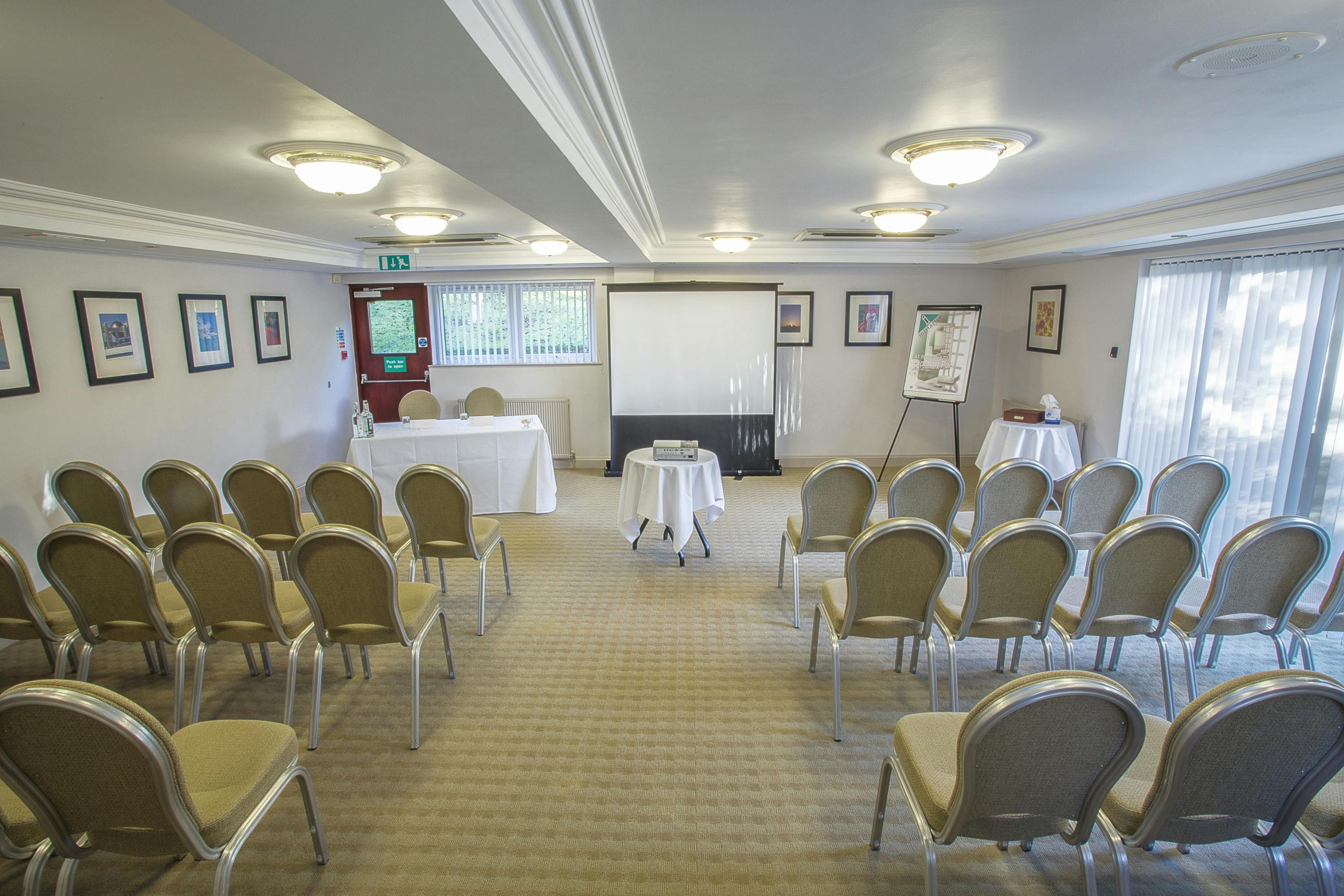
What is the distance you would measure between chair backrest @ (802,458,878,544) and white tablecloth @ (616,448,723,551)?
115 centimetres

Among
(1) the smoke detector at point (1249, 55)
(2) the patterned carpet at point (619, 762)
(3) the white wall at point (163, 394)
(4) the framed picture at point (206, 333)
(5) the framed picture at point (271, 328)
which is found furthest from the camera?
(5) the framed picture at point (271, 328)

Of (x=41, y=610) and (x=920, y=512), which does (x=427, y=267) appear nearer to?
(x=41, y=610)

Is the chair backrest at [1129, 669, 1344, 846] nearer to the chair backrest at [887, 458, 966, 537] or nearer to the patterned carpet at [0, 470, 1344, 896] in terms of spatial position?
the patterned carpet at [0, 470, 1344, 896]

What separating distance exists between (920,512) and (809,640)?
102 centimetres

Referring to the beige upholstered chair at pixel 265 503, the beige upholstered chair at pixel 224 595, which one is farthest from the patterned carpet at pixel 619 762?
the beige upholstered chair at pixel 265 503

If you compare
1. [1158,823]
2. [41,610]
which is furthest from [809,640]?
[41,610]

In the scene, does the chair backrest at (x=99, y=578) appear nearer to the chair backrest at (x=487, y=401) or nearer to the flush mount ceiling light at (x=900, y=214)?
the flush mount ceiling light at (x=900, y=214)

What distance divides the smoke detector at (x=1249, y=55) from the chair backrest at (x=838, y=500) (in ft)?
7.35

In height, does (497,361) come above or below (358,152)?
below

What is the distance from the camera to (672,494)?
4906 millimetres

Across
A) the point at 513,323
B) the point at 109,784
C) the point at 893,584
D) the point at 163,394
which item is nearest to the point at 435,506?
the point at 109,784

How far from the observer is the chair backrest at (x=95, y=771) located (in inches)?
59.8

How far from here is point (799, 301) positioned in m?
8.26

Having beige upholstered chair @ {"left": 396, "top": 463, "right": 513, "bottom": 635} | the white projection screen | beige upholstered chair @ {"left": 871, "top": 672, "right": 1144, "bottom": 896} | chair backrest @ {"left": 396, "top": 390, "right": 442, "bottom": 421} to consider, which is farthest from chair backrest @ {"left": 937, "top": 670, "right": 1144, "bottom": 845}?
chair backrest @ {"left": 396, "top": 390, "right": 442, "bottom": 421}
